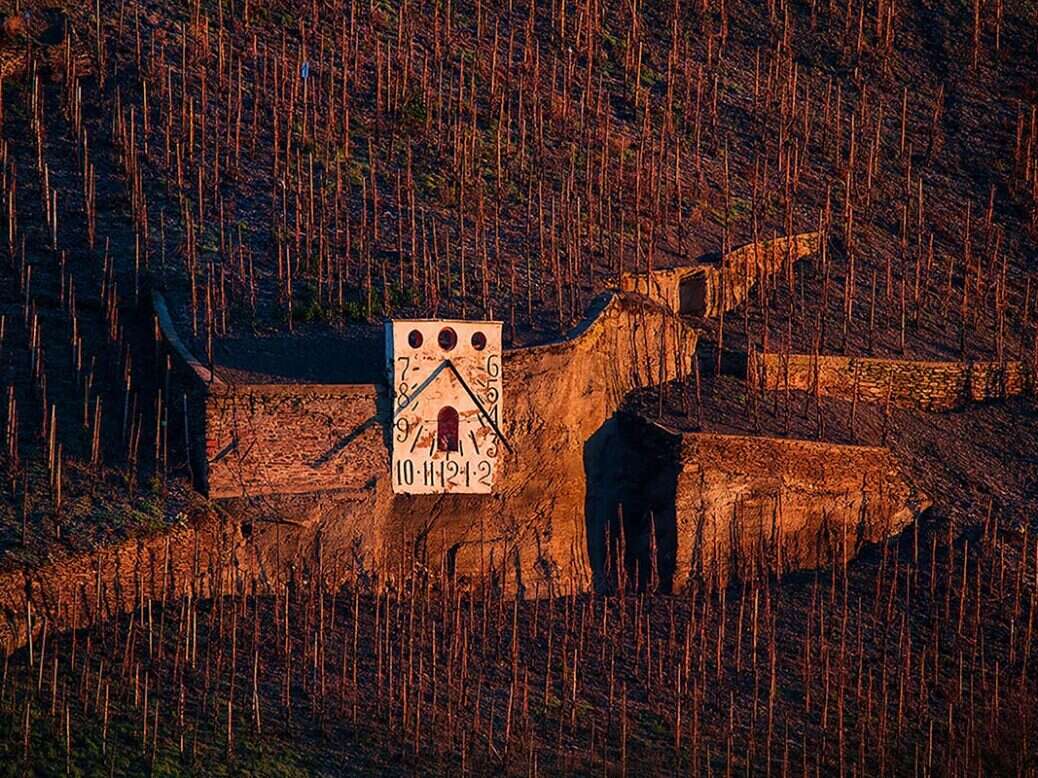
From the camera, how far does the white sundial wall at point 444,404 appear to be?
41250mm

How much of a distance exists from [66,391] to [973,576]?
15.2m

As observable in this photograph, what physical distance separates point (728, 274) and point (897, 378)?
409cm

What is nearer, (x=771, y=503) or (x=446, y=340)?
(x=446, y=340)

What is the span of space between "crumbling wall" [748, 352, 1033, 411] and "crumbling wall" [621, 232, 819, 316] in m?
2.22

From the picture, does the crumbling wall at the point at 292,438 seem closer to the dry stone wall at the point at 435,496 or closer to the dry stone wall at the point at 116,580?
the dry stone wall at the point at 435,496

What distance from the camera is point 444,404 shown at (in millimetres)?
41531

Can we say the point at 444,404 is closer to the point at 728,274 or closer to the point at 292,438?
the point at 292,438

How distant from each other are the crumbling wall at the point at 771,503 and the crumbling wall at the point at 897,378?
290cm

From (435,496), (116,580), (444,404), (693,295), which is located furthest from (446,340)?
(693,295)

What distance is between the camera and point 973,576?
1692 inches

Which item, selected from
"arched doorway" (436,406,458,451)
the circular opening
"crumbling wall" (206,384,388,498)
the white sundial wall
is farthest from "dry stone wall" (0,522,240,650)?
the circular opening

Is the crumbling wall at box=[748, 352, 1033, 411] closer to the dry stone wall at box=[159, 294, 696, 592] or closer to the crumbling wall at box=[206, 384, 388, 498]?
the dry stone wall at box=[159, 294, 696, 592]

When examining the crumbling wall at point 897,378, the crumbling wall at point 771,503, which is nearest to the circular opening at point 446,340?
the crumbling wall at point 771,503

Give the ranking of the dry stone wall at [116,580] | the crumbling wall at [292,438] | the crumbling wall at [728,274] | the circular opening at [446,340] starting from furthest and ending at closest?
the crumbling wall at [728,274], the circular opening at [446,340], the crumbling wall at [292,438], the dry stone wall at [116,580]
